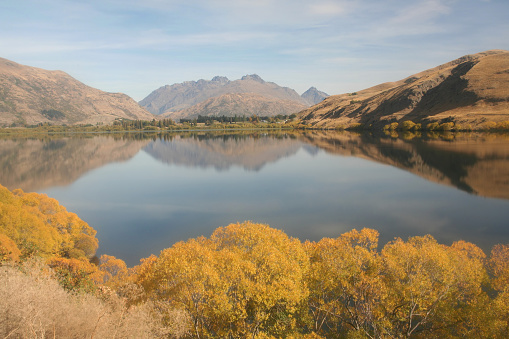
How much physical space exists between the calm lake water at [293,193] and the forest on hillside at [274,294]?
15817 millimetres

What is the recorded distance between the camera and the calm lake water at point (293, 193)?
1861 inches

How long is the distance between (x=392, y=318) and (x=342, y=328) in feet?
14.2

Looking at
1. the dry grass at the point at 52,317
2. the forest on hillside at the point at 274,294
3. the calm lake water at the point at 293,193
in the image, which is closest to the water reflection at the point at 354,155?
the calm lake water at the point at 293,193

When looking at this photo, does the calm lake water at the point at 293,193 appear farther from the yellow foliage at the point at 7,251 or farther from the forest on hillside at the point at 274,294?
the forest on hillside at the point at 274,294

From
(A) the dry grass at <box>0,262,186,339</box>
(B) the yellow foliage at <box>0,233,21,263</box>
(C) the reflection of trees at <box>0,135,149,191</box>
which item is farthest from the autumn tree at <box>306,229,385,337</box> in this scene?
(C) the reflection of trees at <box>0,135,149,191</box>

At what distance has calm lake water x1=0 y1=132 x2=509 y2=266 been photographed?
47281 mm

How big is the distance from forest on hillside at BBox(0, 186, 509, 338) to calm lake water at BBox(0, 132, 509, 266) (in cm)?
1582

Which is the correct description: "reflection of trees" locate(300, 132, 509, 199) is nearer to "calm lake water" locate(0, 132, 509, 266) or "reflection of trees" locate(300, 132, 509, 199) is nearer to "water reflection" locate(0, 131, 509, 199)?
"water reflection" locate(0, 131, 509, 199)

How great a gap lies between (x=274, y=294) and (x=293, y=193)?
49.4m

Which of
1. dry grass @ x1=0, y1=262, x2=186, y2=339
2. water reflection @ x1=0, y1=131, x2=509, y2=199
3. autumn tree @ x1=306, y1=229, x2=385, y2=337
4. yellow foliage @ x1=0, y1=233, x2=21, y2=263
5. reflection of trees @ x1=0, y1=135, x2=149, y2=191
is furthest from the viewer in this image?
reflection of trees @ x1=0, y1=135, x2=149, y2=191

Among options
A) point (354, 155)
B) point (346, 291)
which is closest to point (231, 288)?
point (346, 291)

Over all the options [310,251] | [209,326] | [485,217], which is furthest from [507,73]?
[209,326]

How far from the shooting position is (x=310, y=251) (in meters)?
30.1

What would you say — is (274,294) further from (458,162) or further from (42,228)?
(458,162)
